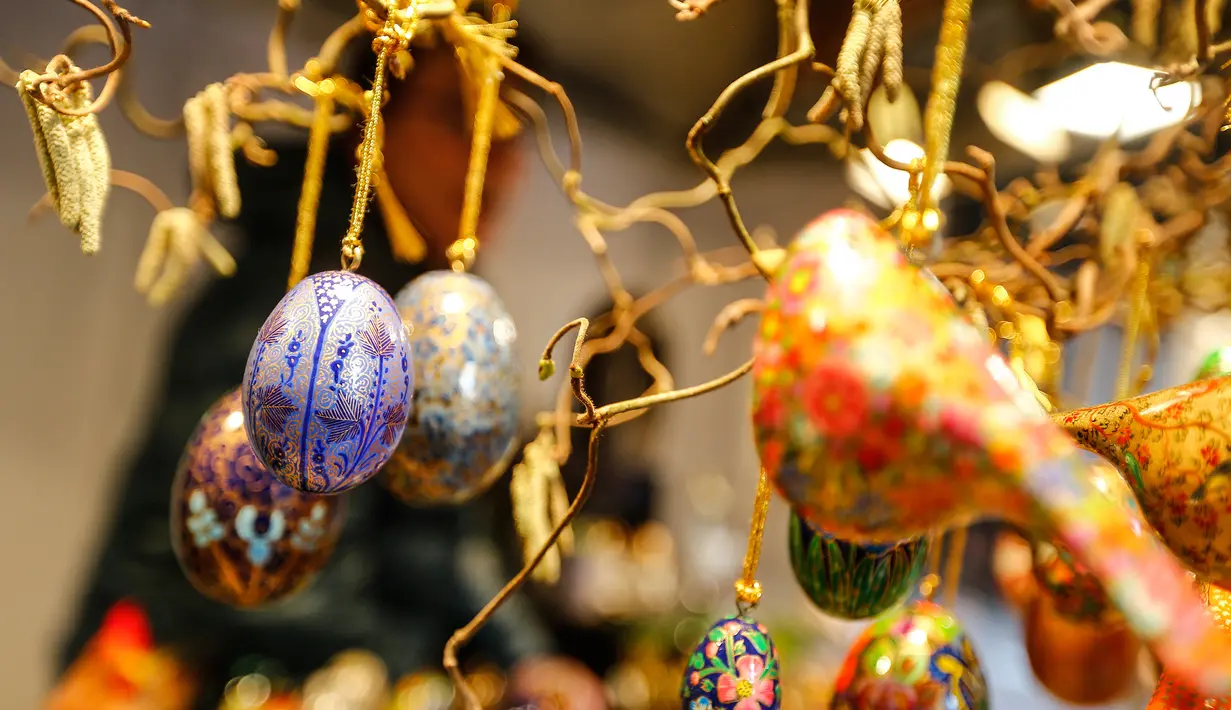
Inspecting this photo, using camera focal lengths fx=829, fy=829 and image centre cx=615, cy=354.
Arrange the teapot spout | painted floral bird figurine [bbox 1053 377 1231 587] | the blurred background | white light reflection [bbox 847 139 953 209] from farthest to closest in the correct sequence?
the blurred background
white light reflection [bbox 847 139 953 209]
painted floral bird figurine [bbox 1053 377 1231 587]
the teapot spout

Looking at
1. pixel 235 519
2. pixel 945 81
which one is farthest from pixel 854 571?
pixel 235 519

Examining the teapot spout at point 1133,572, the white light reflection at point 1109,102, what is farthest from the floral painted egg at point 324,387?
the white light reflection at point 1109,102

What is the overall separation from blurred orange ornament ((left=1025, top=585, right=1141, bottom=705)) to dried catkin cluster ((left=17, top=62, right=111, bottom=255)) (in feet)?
2.39

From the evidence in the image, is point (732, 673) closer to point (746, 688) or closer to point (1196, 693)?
point (746, 688)

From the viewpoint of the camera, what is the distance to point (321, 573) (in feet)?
3.42

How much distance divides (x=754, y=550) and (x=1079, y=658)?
40 centimetres

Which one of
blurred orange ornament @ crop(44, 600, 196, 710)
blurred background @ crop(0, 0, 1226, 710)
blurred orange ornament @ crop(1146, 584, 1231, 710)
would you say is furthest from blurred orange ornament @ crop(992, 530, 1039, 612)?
blurred orange ornament @ crop(44, 600, 196, 710)

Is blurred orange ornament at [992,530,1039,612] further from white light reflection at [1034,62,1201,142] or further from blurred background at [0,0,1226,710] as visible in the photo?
white light reflection at [1034,62,1201,142]

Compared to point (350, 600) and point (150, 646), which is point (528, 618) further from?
point (150, 646)

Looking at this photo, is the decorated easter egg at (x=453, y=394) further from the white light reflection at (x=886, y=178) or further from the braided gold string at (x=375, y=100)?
the white light reflection at (x=886, y=178)

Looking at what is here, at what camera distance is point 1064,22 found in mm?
587

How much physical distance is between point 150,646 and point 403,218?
0.59 meters

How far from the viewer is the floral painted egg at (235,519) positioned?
1.77 feet

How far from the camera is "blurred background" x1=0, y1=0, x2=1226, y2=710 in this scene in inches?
35.7
